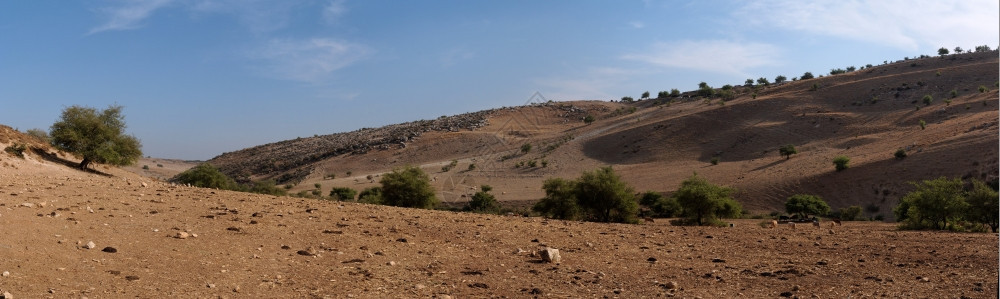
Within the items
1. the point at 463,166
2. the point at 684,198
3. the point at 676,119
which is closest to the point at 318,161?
the point at 463,166

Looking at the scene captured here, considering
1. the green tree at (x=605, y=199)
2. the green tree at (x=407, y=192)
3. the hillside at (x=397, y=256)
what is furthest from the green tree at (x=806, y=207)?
the hillside at (x=397, y=256)

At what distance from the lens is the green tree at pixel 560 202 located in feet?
83.1

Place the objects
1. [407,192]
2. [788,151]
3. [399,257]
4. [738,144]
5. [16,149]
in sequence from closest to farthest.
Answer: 1. [399,257]
2. [16,149]
3. [407,192]
4. [788,151]
5. [738,144]

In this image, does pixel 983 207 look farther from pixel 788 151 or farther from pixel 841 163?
pixel 788 151

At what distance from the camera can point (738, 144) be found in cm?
6156

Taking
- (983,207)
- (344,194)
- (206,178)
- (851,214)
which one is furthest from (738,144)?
(206,178)

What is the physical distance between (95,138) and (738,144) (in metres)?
53.2

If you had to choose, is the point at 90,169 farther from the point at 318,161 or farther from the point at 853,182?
the point at 318,161

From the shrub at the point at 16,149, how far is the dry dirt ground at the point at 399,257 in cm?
984

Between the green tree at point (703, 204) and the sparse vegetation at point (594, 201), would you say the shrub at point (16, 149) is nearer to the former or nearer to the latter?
the sparse vegetation at point (594, 201)

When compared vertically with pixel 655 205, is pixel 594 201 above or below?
above

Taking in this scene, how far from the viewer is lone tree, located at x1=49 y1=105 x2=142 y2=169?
25.5m

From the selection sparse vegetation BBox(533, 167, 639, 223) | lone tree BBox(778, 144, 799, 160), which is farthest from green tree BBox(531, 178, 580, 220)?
lone tree BBox(778, 144, 799, 160)

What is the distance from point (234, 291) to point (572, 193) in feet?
63.1
